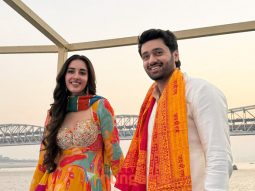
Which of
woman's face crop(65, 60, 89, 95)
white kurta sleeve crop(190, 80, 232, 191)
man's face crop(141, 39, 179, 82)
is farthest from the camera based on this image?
woman's face crop(65, 60, 89, 95)

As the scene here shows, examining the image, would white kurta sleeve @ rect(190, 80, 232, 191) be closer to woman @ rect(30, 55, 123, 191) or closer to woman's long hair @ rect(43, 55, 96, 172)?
woman @ rect(30, 55, 123, 191)

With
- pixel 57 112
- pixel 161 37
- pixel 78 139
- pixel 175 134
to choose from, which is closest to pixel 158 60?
pixel 161 37

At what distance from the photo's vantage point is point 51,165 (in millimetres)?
1580

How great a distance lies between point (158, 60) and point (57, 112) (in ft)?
2.50

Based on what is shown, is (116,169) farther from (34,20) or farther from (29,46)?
(29,46)

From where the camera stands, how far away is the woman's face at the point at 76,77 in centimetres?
167

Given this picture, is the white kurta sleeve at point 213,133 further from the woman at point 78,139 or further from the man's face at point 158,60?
the woman at point 78,139

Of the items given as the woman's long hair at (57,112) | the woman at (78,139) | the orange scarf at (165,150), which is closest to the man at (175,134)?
the orange scarf at (165,150)

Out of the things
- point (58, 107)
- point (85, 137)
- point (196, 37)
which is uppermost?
point (196, 37)

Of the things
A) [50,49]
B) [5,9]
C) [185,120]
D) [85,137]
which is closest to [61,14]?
[50,49]

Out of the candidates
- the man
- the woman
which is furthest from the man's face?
the woman

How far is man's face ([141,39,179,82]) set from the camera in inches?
45.1

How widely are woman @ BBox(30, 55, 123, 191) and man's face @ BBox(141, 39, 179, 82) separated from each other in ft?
1.82

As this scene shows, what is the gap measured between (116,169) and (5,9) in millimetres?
1528
